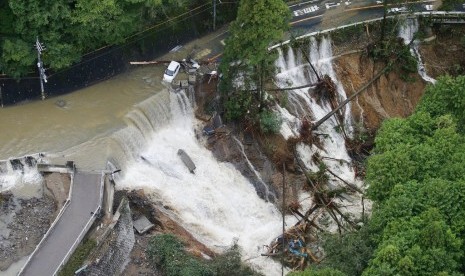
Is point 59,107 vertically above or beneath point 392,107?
beneath

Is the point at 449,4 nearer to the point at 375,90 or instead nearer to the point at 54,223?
the point at 375,90

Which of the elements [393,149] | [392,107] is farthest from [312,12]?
[393,149]

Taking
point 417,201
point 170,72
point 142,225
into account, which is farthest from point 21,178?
point 417,201

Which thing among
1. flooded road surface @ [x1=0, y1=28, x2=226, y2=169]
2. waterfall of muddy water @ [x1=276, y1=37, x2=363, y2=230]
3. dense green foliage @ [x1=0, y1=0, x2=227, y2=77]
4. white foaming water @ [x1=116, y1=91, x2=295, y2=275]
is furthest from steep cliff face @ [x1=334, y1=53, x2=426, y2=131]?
dense green foliage @ [x1=0, y1=0, x2=227, y2=77]

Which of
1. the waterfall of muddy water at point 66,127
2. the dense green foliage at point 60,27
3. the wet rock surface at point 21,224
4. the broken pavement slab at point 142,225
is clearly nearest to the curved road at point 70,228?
the wet rock surface at point 21,224

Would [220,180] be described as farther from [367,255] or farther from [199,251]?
[367,255]

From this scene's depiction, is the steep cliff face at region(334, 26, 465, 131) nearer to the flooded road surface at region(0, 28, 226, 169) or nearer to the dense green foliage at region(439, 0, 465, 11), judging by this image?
the dense green foliage at region(439, 0, 465, 11)
